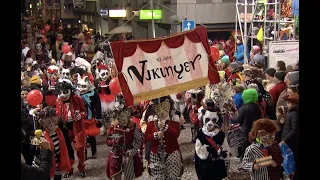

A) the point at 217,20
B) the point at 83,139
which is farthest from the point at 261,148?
the point at 217,20

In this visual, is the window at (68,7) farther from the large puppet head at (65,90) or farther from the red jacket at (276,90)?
the red jacket at (276,90)

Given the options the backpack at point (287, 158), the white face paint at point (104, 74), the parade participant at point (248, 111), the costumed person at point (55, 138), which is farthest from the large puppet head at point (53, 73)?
the backpack at point (287, 158)

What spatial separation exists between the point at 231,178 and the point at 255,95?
1.50 meters

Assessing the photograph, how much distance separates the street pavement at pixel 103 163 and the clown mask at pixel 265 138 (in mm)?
2532

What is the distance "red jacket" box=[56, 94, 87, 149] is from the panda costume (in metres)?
2.61

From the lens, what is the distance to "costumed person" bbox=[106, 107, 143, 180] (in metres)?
7.97

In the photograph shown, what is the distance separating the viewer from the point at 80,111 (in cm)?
951

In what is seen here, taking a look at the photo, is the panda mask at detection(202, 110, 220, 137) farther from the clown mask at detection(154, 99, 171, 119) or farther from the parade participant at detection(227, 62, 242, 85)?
the parade participant at detection(227, 62, 242, 85)

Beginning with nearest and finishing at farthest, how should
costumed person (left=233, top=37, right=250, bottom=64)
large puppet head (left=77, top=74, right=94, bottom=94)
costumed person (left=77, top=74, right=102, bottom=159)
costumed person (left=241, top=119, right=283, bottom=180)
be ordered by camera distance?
costumed person (left=241, top=119, right=283, bottom=180) < costumed person (left=77, top=74, right=102, bottom=159) < large puppet head (left=77, top=74, right=94, bottom=94) < costumed person (left=233, top=37, right=250, bottom=64)

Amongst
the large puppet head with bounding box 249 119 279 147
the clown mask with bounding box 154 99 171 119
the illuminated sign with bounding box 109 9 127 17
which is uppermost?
the illuminated sign with bounding box 109 9 127 17

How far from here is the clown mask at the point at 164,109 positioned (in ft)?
26.2

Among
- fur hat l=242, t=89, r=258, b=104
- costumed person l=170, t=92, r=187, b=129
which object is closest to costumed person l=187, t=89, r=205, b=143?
costumed person l=170, t=92, r=187, b=129

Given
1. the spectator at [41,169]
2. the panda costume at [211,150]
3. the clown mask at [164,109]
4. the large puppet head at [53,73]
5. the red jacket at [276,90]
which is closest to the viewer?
the spectator at [41,169]
